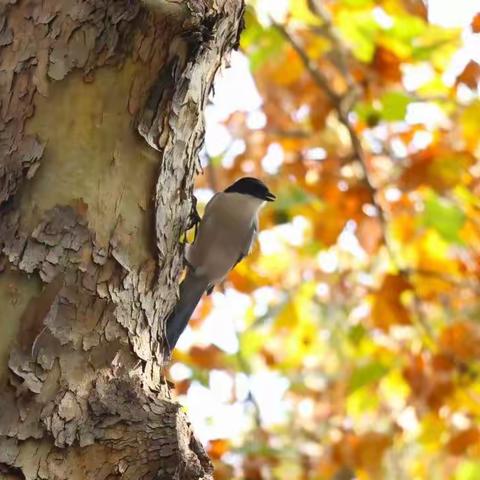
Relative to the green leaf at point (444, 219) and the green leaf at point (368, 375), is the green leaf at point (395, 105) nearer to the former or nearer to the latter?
the green leaf at point (444, 219)

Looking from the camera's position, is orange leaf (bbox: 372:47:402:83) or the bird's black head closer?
the bird's black head

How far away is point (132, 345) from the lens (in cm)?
170

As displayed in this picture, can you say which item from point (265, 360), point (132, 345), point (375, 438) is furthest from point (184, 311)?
point (265, 360)

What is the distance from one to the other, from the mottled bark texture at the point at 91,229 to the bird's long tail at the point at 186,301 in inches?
23.1

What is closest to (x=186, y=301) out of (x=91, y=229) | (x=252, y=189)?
(x=252, y=189)

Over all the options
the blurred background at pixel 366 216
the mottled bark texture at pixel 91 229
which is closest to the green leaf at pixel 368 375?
the blurred background at pixel 366 216

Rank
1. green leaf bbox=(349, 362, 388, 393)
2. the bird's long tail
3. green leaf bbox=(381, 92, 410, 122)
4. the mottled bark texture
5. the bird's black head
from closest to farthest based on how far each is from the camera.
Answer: the mottled bark texture → the bird's long tail → the bird's black head → green leaf bbox=(381, 92, 410, 122) → green leaf bbox=(349, 362, 388, 393)

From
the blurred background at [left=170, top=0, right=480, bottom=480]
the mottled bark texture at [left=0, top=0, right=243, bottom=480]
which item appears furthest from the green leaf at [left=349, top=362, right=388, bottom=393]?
the mottled bark texture at [left=0, top=0, right=243, bottom=480]

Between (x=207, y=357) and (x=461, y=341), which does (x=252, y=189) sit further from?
(x=461, y=341)

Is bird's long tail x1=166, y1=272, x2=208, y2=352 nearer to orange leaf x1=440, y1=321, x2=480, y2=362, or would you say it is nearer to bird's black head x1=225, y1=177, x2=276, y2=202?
bird's black head x1=225, y1=177, x2=276, y2=202

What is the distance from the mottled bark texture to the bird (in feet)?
3.48

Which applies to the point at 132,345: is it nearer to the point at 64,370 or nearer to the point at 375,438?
the point at 64,370

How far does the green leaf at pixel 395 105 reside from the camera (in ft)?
12.2

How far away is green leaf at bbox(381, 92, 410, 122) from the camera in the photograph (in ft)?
12.2
